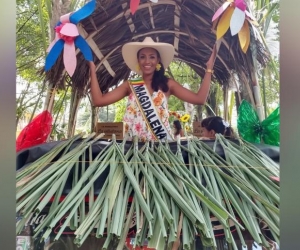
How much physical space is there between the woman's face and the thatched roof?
0.21 metres

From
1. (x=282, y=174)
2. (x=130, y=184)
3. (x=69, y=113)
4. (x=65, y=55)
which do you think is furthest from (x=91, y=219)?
(x=69, y=113)

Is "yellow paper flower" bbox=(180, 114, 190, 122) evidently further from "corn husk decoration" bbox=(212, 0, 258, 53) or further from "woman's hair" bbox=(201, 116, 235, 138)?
"corn husk decoration" bbox=(212, 0, 258, 53)

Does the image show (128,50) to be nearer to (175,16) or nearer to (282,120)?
(175,16)

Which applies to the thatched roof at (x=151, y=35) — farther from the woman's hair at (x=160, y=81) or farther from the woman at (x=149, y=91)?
the woman's hair at (x=160, y=81)

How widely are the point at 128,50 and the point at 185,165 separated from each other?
1094 millimetres

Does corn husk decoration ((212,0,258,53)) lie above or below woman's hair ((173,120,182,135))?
above

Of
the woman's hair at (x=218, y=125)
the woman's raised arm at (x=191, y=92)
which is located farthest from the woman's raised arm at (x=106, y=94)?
the woman's hair at (x=218, y=125)

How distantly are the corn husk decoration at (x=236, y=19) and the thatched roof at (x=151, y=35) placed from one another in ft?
1.23

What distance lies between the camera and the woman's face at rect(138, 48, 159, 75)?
87.5 inches

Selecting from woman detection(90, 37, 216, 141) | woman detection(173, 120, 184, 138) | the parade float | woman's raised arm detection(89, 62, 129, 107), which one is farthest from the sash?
the parade float

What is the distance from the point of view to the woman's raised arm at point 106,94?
2238mm

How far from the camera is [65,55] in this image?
1.80m

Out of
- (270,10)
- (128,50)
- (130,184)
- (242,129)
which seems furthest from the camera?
(128,50)

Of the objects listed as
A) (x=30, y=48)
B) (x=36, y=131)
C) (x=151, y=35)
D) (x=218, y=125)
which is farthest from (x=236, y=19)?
(x=30, y=48)
